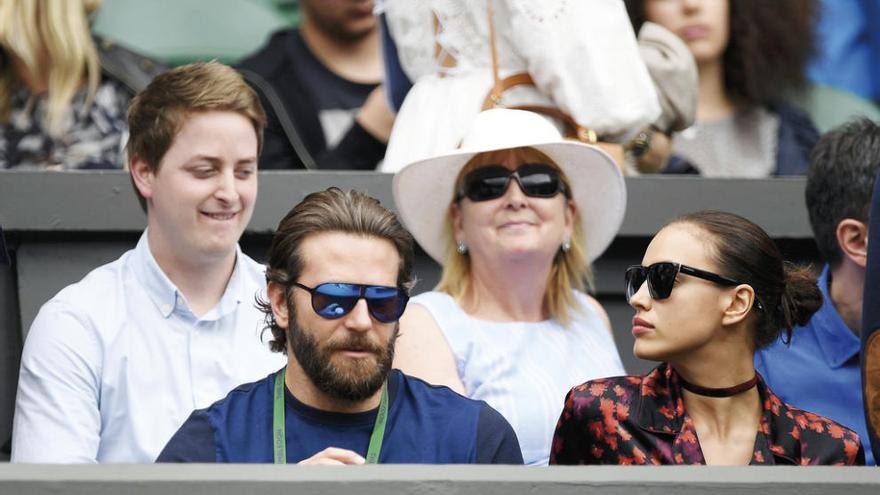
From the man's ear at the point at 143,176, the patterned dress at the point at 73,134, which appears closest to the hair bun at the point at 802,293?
the man's ear at the point at 143,176

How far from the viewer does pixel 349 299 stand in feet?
11.3

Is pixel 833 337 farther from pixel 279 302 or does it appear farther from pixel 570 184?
pixel 279 302

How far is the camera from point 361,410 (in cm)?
347

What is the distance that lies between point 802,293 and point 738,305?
0.43m

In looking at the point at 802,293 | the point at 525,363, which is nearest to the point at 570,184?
the point at 525,363

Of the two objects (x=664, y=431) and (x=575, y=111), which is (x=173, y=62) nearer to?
(x=575, y=111)

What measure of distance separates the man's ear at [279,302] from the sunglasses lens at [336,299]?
165 mm

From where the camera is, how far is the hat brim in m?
4.41

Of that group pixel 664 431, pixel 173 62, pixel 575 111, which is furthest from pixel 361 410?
pixel 173 62

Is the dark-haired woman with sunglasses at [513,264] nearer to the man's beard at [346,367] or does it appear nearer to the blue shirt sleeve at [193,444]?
the man's beard at [346,367]

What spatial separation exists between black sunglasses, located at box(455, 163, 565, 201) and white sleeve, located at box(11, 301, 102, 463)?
3.55 ft

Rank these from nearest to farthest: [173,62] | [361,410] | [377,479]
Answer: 1. [377,479]
2. [361,410]
3. [173,62]

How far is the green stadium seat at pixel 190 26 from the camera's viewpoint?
636 cm

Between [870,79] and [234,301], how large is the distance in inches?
135
